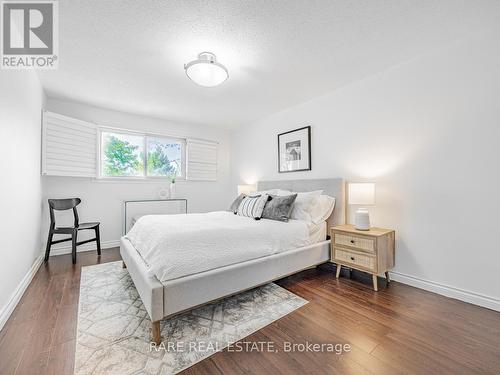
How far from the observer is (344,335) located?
5.11 ft

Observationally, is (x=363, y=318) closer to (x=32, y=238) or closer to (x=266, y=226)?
(x=266, y=226)

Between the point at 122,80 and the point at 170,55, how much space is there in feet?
3.22

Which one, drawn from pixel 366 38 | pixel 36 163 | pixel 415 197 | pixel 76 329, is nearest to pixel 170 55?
pixel 366 38

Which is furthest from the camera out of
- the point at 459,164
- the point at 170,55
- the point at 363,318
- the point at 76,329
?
the point at 170,55

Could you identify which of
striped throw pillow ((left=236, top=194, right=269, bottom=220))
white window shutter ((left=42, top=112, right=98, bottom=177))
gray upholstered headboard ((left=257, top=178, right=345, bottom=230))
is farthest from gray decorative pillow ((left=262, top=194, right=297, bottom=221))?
white window shutter ((left=42, top=112, right=98, bottom=177))

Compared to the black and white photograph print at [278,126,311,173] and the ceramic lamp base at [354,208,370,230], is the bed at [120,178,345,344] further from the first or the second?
the black and white photograph print at [278,126,311,173]

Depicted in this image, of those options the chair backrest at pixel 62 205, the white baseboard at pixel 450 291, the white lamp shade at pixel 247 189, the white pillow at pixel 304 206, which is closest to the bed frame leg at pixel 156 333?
the white pillow at pixel 304 206

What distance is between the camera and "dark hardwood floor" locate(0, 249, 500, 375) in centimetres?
128

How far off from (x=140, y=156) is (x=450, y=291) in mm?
4852

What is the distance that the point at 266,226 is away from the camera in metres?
2.35

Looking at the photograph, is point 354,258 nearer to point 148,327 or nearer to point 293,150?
point 293,150

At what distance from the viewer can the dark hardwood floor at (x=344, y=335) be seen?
128cm

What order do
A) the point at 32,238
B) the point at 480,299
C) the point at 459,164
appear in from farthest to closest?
the point at 32,238
the point at 459,164
the point at 480,299

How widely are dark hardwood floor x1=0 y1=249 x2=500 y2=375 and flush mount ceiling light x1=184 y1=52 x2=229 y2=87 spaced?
7.54ft
